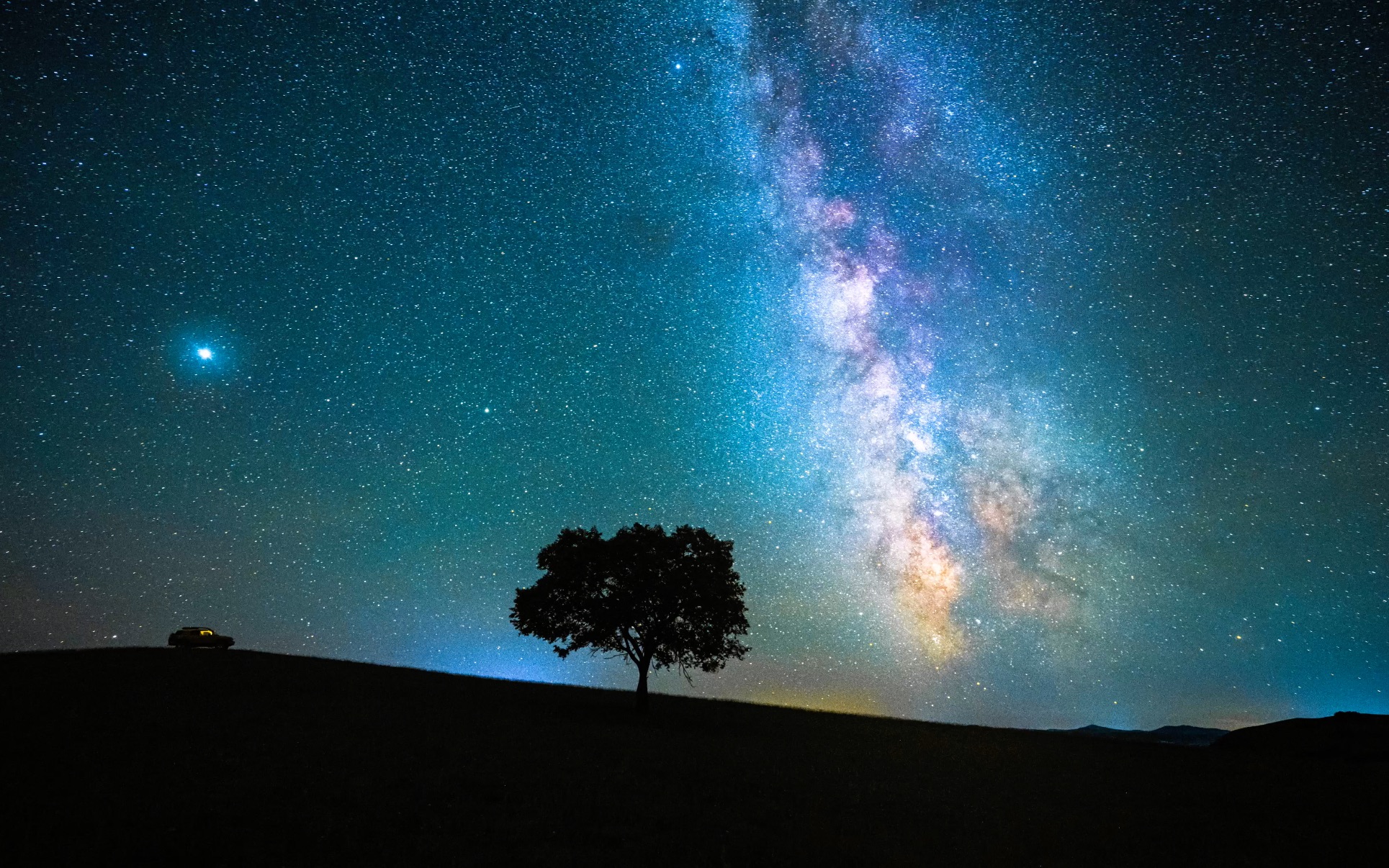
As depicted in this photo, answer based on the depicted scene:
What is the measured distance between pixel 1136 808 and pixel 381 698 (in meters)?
29.1

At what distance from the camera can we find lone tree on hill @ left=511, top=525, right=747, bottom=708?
34.0 metres

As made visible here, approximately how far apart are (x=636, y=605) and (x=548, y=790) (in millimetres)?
17575

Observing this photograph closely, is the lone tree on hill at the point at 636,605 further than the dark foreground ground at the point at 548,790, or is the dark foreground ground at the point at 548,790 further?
the lone tree on hill at the point at 636,605

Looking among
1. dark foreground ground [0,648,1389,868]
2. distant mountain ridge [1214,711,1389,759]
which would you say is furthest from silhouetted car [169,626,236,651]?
distant mountain ridge [1214,711,1389,759]

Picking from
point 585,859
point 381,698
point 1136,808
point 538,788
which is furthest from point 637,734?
point 1136,808

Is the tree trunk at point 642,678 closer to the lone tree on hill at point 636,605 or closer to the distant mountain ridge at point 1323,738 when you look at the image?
the lone tree on hill at point 636,605

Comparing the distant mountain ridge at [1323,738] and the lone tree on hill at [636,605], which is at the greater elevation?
the lone tree on hill at [636,605]

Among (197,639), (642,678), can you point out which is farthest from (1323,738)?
(197,639)

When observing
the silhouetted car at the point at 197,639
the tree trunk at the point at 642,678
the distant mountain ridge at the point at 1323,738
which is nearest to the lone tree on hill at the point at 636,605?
the tree trunk at the point at 642,678

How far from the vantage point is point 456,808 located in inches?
565

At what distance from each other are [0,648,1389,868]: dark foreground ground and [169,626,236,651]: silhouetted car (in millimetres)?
8870

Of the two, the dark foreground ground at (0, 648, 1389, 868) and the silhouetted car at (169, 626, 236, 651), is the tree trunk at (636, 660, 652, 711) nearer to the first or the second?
the dark foreground ground at (0, 648, 1389, 868)

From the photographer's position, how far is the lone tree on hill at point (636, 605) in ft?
111

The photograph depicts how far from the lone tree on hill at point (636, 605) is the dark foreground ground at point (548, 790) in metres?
3.96
